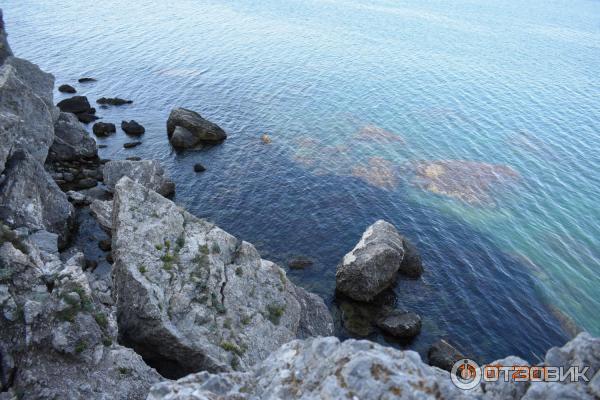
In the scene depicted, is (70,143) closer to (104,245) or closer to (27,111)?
(27,111)

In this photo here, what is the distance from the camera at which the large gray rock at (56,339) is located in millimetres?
21156

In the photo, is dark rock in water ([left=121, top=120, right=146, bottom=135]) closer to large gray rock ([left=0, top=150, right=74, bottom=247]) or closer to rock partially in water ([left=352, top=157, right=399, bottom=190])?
large gray rock ([left=0, top=150, right=74, bottom=247])

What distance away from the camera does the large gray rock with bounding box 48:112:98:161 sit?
6000 centimetres

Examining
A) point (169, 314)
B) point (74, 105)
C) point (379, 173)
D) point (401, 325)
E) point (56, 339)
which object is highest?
point (56, 339)

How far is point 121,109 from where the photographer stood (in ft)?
263

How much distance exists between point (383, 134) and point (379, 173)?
51.1 ft

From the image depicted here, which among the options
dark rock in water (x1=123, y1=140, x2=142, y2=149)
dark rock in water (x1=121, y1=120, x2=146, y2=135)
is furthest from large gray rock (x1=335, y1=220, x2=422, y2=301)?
dark rock in water (x1=121, y1=120, x2=146, y2=135)

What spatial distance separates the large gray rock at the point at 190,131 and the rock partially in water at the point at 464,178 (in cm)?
3447

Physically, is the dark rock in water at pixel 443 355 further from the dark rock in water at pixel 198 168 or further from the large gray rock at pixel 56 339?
the dark rock in water at pixel 198 168

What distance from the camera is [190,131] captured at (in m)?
70.9

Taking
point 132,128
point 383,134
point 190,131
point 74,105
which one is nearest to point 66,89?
point 74,105

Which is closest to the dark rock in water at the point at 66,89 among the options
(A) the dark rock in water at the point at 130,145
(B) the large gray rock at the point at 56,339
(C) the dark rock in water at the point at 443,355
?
(A) the dark rock in water at the point at 130,145

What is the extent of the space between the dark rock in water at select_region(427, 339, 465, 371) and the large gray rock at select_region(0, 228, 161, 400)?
2432 centimetres

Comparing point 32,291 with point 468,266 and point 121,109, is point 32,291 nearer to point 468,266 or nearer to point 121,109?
point 468,266
